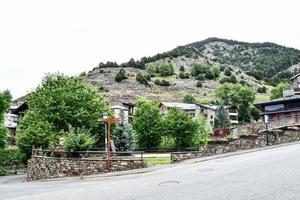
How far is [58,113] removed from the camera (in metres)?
46.0

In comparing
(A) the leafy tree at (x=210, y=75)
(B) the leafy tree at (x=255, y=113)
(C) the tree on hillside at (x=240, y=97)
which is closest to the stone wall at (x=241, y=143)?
(B) the leafy tree at (x=255, y=113)

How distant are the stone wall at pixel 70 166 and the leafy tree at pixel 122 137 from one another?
13296 millimetres


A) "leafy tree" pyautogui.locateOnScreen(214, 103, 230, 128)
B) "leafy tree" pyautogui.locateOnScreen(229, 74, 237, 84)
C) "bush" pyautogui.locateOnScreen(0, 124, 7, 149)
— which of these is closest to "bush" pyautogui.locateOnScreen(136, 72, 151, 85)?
"leafy tree" pyautogui.locateOnScreen(229, 74, 237, 84)

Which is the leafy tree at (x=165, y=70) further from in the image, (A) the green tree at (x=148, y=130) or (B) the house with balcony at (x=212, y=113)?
(A) the green tree at (x=148, y=130)

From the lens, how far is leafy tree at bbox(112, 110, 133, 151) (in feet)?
136

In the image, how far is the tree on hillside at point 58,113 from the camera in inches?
1758

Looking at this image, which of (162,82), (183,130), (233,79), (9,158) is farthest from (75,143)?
(233,79)

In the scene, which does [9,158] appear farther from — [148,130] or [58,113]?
[148,130]

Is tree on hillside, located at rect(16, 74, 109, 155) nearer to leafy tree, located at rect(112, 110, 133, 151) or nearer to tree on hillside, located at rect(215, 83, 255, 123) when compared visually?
leafy tree, located at rect(112, 110, 133, 151)

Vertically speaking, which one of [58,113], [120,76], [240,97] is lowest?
[58,113]

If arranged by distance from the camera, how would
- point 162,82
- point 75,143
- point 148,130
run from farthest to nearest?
point 162,82 → point 148,130 → point 75,143

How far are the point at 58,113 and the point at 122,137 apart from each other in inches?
383

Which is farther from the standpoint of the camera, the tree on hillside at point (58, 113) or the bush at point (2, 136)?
the bush at point (2, 136)

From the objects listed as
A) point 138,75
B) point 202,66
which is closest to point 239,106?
point 138,75
